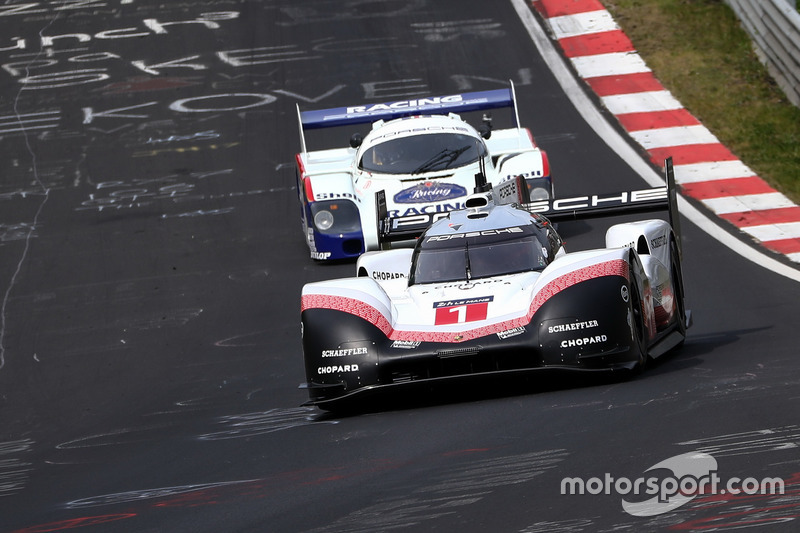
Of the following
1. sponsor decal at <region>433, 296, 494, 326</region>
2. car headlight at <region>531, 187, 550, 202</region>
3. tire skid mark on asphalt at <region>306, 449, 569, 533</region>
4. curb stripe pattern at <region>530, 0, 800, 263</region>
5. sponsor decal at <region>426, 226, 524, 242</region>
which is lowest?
curb stripe pattern at <region>530, 0, 800, 263</region>

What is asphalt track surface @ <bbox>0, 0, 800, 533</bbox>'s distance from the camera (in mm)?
5898

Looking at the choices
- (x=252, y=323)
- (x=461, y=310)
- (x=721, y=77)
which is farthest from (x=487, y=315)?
(x=721, y=77)

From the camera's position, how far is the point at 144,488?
6789mm

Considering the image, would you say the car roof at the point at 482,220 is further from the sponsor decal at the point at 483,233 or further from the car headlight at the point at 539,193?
the car headlight at the point at 539,193

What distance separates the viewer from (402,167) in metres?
14.5

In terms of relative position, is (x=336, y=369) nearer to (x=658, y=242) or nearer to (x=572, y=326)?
(x=572, y=326)

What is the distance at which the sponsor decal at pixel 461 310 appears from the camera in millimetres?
8070

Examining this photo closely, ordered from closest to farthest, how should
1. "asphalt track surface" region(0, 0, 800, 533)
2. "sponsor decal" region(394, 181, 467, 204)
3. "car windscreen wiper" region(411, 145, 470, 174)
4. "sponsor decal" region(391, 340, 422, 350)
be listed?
"asphalt track surface" region(0, 0, 800, 533) < "sponsor decal" region(391, 340, 422, 350) < "sponsor decal" region(394, 181, 467, 204) < "car windscreen wiper" region(411, 145, 470, 174)

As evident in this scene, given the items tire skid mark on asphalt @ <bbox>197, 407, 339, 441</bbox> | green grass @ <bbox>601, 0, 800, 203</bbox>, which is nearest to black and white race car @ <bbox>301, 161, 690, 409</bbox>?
tire skid mark on asphalt @ <bbox>197, 407, 339, 441</bbox>

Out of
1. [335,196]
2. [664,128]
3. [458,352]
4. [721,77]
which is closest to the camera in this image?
[458,352]

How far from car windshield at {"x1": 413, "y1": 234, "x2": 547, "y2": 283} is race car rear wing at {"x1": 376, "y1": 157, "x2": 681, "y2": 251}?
1020mm

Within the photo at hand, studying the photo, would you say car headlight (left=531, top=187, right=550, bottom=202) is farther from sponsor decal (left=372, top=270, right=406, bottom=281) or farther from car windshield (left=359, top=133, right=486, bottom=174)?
sponsor decal (left=372, top=270, right=406, bottom=281)

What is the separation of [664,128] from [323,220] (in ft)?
20.2

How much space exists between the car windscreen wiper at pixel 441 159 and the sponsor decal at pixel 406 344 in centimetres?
657
